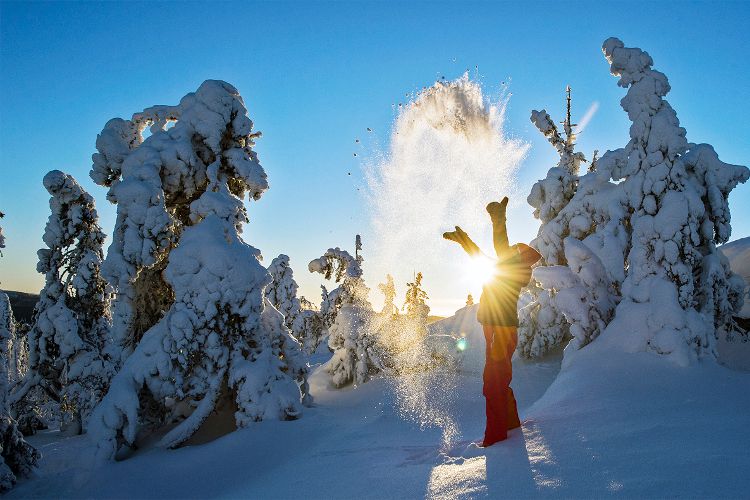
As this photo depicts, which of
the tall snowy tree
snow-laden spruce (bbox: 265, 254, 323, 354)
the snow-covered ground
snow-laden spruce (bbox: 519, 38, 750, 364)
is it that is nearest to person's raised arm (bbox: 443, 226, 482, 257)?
the snow-covered ground

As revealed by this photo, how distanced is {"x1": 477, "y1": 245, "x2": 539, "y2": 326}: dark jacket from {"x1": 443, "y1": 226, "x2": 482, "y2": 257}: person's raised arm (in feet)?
1.07

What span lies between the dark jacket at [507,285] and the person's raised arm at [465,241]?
0.33 metres

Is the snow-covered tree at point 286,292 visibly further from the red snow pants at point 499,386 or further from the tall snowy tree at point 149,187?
the red snow pants at point 499,386

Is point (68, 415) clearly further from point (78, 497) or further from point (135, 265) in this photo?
point (78, 497)

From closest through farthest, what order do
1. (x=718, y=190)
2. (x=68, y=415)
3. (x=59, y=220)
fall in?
(x=718, y=190) < (x=59, y=220) < (x=68, y=415)

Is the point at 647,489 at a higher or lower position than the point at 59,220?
lower

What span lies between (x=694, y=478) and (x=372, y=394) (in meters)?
10.3

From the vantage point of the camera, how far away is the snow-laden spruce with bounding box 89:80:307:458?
A: 7.00 metres

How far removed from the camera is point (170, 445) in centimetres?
660

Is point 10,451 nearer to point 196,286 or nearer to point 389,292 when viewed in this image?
point 196,286

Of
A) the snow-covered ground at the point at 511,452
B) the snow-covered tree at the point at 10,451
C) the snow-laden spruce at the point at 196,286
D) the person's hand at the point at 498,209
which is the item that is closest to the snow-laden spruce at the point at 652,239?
the snow-covered ground at the point at 511,452

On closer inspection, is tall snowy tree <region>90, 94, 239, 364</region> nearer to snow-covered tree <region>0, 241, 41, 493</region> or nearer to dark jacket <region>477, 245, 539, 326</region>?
snow-covered tree <region>0, 241, 41, 493</region>

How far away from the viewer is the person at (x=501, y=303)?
4859 mm

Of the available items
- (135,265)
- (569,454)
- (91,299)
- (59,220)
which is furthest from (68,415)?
(569,454)
